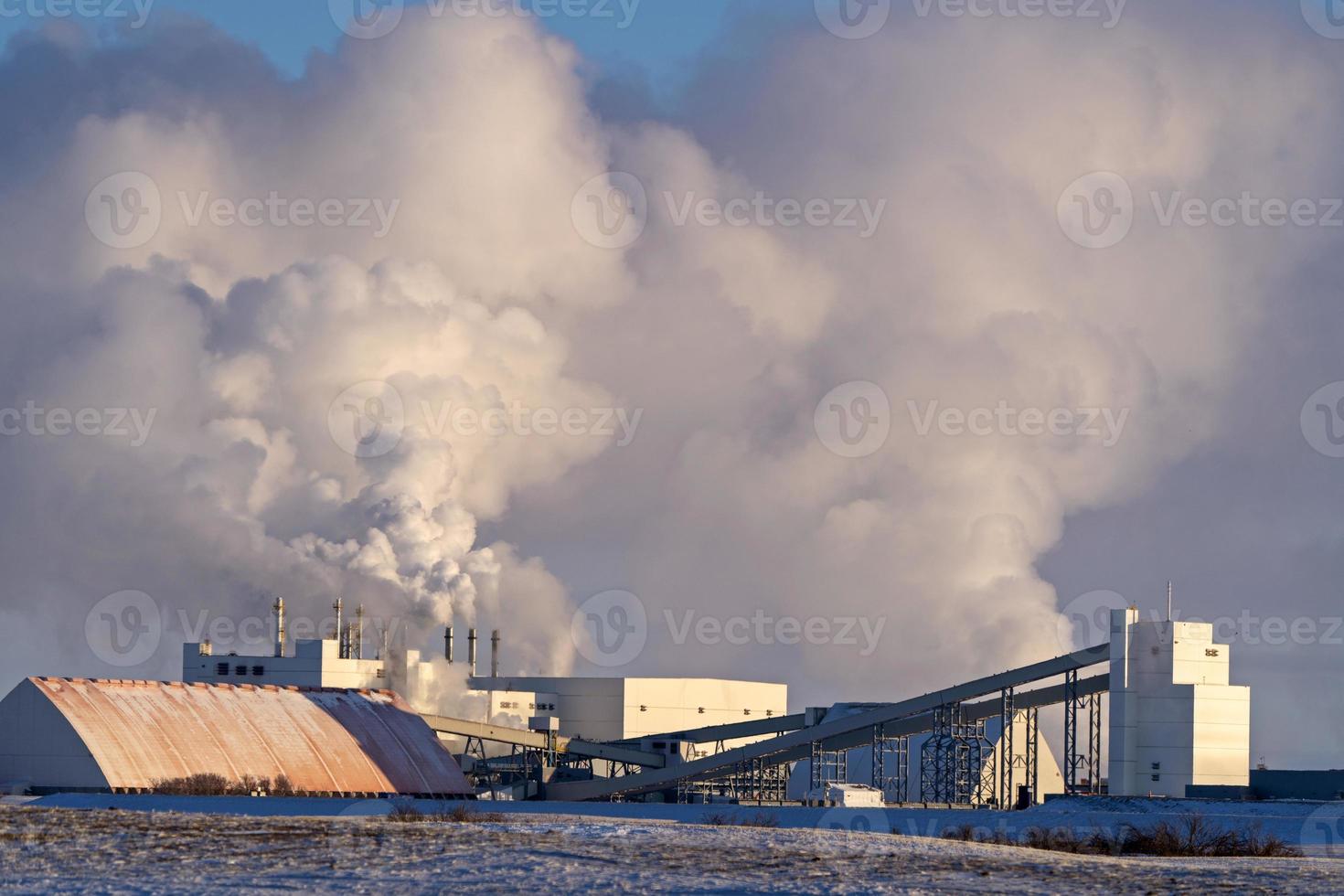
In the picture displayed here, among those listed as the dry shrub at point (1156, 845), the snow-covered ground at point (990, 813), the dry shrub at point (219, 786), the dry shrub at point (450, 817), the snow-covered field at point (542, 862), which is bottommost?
the dry shrub at point (219, 786)

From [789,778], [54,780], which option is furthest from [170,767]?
[789,778]

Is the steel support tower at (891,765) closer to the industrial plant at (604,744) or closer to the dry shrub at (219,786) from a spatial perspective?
the industrial plant at (604,744)

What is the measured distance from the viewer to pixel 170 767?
85250 millimetres

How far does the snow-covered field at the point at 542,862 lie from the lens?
29859 mm

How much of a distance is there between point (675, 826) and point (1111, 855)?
1020 cm

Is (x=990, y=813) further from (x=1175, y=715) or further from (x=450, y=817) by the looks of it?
(x=450, y=817)

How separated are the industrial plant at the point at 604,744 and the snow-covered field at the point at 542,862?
3951cm

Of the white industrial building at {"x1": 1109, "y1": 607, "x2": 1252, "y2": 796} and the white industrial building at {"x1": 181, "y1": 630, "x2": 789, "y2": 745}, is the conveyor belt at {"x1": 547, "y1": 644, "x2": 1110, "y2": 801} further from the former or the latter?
the white industrial building at {"x1": 181, "y1": 630, "x2": 789, "y2": 745}

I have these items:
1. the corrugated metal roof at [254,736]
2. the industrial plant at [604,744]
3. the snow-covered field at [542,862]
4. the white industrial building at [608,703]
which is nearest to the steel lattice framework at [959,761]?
the industrial plant at [604,744]

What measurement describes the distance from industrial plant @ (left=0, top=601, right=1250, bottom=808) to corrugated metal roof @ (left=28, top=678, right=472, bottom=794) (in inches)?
3.9

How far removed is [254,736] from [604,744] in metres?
23.4

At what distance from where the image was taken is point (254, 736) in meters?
90.8

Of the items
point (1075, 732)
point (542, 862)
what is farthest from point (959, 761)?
point (542, 862)

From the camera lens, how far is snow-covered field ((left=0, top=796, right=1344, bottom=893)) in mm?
29859
